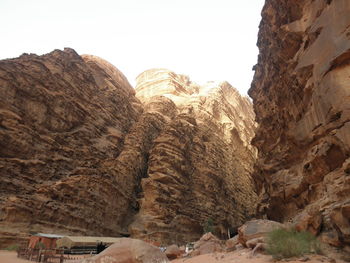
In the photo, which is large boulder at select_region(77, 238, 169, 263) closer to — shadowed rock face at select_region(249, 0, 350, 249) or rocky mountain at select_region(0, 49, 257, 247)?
shadowed rock face at select_region(249, 0, 350, 249)

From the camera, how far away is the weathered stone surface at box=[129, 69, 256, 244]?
3425 cm

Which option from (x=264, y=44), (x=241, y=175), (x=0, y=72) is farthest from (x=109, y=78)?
(x=264, y=44)

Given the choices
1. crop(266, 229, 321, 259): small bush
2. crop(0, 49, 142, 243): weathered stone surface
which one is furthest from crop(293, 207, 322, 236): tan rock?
crop(0, 49, 142, 243): weathered stone surface

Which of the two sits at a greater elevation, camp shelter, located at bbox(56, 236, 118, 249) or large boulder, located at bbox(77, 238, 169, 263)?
camp shelter, located at bbox(56, 236, 118, 249)

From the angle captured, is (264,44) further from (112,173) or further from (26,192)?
(26,192)

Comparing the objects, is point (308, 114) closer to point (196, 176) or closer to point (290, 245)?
point (290, 245)

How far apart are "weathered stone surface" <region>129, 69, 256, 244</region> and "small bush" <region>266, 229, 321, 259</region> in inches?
970

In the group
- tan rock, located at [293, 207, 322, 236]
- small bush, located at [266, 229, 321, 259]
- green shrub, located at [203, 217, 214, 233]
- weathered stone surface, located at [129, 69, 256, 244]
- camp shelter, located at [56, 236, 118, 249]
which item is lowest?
small bush, located at [266, 229, 321, 259]

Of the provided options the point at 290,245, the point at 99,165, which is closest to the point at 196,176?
the point at 99,165

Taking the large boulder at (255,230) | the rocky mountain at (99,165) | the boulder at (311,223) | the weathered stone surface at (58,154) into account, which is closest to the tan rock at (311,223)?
the boulder at (311,223)

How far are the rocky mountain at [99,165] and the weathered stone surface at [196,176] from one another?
157 millimetres

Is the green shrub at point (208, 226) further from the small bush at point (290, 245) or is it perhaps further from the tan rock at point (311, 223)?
the small bush at point (290, 245)

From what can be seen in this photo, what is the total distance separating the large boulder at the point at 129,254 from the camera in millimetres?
9617

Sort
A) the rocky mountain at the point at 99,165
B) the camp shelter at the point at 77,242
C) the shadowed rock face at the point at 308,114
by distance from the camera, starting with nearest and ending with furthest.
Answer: the shadowed rock face at the point at 308,114
the camp shelter at the point at 77,242
the rocky mountain at the point at 99,165
